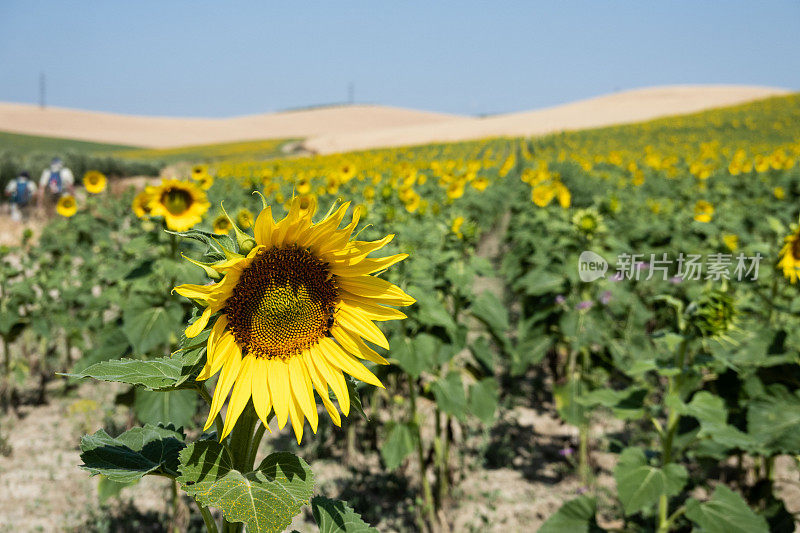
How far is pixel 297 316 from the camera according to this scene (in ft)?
3.55

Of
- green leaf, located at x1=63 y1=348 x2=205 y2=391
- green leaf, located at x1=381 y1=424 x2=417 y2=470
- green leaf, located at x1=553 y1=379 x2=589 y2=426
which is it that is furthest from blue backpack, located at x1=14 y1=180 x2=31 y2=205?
green leaf, located at x1=63 y1=348 x2=205 y2=391

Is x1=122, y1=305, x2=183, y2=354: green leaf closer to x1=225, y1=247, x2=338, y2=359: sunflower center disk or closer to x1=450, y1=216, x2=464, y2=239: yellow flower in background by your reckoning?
x1=450, y1=216, x2=464, y2=239: yellow flower in background

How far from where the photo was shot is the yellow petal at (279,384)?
1.04m

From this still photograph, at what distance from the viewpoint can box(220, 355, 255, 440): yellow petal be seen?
3.19 feet

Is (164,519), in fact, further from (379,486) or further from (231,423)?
(231,423)

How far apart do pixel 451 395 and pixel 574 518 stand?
86 centimetres

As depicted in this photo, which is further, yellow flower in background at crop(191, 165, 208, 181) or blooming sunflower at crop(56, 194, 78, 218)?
blooming sunflower at crop(56, 194, 78, 218)

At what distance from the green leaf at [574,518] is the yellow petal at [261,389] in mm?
2198

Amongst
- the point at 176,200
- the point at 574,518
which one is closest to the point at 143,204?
the point at 176,200

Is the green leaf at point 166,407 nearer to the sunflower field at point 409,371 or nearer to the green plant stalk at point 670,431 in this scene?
the sunflower field at point 409,371

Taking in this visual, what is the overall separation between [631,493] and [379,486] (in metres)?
1.68

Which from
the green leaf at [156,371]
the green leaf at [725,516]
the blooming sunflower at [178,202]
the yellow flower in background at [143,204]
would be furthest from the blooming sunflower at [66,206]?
the green leaf at [725,516]

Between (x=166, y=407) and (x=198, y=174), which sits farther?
(x=198, y=174)

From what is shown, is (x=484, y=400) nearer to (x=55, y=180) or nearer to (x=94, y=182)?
(x=94, y=182)
